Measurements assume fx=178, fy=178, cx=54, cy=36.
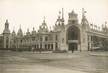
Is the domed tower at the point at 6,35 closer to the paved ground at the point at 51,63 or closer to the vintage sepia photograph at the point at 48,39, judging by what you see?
the vintage sepia photograph at the point at 48,39

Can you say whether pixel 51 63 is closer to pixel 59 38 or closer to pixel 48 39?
pixel 48 39

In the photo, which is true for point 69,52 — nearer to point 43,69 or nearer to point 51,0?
point 43,69

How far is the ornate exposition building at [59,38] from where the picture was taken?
106 inches

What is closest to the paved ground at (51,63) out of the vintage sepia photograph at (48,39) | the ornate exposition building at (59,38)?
the vintage sepia photograph at (48,39)

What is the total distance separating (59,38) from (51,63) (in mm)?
608

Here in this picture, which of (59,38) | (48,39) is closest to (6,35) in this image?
(48,39)

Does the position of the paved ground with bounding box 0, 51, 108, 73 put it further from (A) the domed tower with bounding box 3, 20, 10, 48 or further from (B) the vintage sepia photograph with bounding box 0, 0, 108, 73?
(A) the domed tower with bounding box 3, 20, 10, 48

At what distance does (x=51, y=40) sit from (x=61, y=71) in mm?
704

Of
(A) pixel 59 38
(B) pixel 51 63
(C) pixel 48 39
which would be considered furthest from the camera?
(A) pixel 59 38

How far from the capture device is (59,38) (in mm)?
3070

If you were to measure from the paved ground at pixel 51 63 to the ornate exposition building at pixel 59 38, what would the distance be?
144mm

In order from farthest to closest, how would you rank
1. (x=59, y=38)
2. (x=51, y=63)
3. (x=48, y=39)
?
(x=59, y=38) → (x=48, y=39) → (x=51, y=63)

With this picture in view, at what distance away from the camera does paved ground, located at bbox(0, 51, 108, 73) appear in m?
2.41

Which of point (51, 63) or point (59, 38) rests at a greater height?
point (59, 38)
